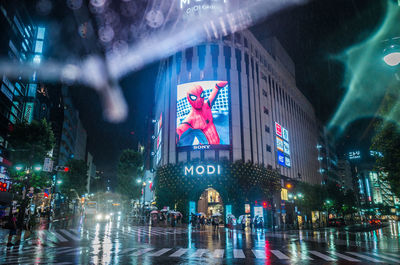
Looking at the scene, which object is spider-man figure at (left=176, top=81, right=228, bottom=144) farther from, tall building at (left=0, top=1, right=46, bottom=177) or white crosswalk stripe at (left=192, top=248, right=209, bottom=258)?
white crosswalk stripe at (left=192, top=248, right=209, bottom=258)

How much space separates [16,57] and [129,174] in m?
32.3

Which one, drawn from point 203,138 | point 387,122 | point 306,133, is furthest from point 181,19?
point 306,133

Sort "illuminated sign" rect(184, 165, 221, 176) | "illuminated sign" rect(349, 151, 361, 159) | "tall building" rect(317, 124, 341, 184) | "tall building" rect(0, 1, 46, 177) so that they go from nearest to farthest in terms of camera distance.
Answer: "illuminated sign" rect(184, 165, 221, 176) → "tall building" rect(0, 1, 46, 177) → "tall building" rect(317, 124, 341, 184) → "illuminated sign" rect(349, 151, 361, 159)

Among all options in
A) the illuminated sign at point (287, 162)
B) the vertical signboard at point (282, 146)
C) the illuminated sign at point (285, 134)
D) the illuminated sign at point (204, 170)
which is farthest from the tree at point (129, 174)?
the illuminated sign at point (285, 134)

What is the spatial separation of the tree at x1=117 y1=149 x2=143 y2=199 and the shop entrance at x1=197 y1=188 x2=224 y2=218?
16.3 meters

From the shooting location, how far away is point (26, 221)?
2425cm

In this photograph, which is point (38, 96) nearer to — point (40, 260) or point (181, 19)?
point (181, 19)

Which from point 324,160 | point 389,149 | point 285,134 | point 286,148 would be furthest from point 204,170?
point 324,160

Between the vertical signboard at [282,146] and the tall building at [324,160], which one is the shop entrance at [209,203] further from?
the tall building at [324,160]

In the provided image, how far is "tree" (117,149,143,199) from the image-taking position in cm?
6138

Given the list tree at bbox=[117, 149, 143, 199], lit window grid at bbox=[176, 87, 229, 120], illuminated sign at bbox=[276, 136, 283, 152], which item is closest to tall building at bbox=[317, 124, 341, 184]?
illuminated sign at bbox=[276, 136, 283, 152]

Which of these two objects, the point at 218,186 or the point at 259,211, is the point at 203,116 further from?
the point at 259,211

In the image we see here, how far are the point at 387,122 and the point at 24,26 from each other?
65994mm

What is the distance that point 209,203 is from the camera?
54250 millimetres
